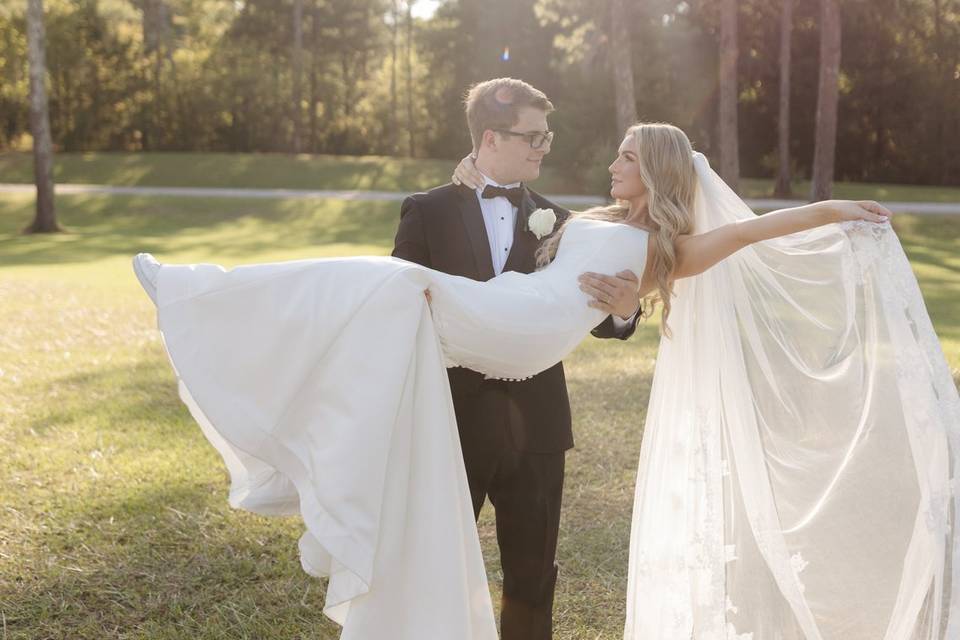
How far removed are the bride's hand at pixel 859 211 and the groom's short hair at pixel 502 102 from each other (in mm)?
1250

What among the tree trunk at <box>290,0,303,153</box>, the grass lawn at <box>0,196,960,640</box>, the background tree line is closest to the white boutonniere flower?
the grass lawn at <box>0,196,960,640</box>

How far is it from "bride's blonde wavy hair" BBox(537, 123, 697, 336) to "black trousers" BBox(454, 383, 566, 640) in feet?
2.23

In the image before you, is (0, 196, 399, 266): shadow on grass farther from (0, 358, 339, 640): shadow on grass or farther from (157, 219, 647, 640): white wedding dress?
(157, 219, 647, 640): white wedding dress

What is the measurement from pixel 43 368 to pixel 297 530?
5.38 metres

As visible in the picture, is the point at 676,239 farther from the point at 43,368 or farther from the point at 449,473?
the point at 43,368

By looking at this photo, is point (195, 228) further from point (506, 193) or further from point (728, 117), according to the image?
point (506, 193)

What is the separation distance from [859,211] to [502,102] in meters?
1.54

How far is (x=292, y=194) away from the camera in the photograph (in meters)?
30.5

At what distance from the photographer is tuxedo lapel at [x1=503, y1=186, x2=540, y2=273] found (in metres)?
3.92

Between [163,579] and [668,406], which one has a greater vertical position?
[668,406]

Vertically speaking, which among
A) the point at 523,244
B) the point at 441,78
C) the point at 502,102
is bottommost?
the point at 523,244

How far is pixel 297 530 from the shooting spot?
593 centimetres

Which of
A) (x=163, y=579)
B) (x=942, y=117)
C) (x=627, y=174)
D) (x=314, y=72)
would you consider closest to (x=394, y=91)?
(x=314, y=72)

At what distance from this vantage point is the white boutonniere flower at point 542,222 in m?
3.75
